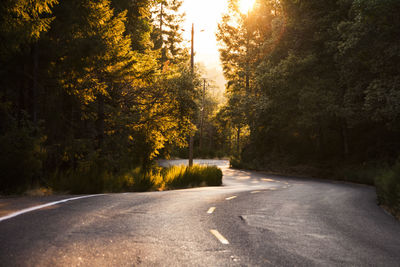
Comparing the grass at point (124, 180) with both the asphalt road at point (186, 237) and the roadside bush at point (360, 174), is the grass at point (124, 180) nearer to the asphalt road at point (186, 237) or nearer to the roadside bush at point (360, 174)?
the asphalt road at point (186, 237)

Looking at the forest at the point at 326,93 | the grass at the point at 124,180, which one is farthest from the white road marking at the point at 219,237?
the forest at the point at 326,93

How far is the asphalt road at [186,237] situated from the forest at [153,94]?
4.25 metres

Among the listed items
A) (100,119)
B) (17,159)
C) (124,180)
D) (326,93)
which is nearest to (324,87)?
(326,93)

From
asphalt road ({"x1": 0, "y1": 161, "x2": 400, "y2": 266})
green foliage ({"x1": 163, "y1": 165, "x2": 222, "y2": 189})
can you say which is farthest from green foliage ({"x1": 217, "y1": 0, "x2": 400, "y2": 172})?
asphalt road ({"x1": 0, "y1": 161, "x2": 400, "y2": 266})

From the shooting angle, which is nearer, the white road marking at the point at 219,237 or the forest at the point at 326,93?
the white road marking at the point at 219,237

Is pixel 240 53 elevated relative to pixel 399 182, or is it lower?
elevated

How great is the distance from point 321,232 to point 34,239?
5.08 meters

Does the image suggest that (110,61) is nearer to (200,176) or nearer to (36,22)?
(36,22)

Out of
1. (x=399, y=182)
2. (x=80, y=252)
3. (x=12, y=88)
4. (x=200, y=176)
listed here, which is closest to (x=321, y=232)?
(x=80, y=252)

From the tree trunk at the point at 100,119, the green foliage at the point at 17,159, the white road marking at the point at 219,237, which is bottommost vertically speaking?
the white road marking at the point at 219,237

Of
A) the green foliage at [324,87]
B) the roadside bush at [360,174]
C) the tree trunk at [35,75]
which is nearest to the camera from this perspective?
the tree trunk at [35,75]

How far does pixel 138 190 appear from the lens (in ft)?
50.1

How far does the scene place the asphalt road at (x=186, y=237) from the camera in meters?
4.60

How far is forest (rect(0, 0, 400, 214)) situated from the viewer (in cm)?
1215
